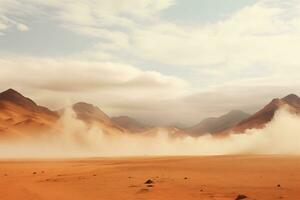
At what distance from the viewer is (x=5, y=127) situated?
17050cm

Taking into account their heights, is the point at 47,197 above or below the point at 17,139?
below

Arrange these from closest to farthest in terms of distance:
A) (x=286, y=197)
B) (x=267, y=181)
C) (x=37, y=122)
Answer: (x=286, y=197)
(x=267, y=181)
(x=37, y=122)

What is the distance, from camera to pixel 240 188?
18.4m

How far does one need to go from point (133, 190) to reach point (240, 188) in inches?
169

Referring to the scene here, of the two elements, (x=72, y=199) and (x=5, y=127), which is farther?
(x=5, y=127)

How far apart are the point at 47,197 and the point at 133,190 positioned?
11.8ft

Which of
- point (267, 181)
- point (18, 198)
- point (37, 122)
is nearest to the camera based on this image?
point (18, 198)

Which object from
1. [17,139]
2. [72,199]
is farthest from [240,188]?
[17,139]

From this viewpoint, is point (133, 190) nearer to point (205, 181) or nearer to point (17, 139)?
point (205, 181)

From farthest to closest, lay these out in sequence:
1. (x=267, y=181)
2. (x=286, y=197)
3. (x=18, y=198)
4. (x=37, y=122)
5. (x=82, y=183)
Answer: (x=37, y=122) < (x=82, y=183) < (x=267, y=181) < (x=18, y=198) < (x=286, y=197)

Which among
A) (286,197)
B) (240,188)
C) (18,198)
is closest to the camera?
(286,197)

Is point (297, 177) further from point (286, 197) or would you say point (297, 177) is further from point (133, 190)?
point (133, 190)

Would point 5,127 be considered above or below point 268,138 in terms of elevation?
above

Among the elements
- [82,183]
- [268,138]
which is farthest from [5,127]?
[82,183]
